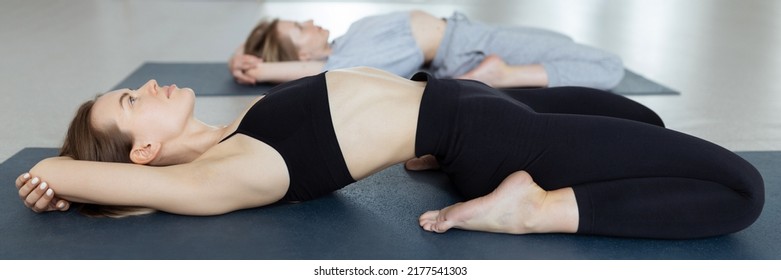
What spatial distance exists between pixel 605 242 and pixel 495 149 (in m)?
0.34

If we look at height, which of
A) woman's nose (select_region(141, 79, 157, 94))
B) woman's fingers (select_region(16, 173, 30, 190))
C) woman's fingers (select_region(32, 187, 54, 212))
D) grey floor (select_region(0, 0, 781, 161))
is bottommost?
grey floor (select_region(0, 0, 781, 161))

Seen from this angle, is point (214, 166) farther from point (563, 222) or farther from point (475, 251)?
point (563, 222)

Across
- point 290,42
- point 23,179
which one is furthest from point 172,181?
point 290,42

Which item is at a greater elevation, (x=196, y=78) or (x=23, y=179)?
(x=23, y=179)

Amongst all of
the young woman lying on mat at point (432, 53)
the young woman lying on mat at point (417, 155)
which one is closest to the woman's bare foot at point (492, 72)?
the young woman lying on mat at point (432, 53)

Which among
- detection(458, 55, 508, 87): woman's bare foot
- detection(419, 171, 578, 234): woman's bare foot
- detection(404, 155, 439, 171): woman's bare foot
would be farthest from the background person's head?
detection(419, 171, 578, 234): woman's bare foot

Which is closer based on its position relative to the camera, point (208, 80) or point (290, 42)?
point (290, 42)

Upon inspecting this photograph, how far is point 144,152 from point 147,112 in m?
0.10

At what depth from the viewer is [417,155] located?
2.02 meters

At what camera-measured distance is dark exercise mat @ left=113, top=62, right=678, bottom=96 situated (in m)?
3.62

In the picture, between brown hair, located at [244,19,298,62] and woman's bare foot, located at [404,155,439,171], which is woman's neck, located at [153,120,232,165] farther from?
brown hair, located at [244,19,298,62]

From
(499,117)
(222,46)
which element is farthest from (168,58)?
(499,117)

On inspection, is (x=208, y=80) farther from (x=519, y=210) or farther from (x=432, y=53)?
(x=519, y=210)

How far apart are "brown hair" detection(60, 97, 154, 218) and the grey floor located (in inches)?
28.8
